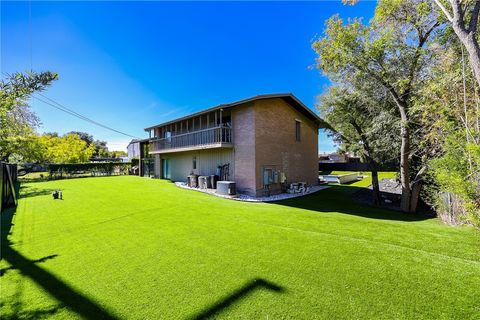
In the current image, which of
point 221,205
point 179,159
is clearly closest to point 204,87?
point 179,159

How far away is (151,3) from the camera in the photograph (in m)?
11.3

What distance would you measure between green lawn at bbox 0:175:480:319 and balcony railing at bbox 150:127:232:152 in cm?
733

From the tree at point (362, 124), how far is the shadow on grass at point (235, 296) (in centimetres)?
1145

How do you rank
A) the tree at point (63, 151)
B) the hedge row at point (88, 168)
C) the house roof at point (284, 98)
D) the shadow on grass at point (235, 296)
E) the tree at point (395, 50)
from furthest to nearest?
1. the tree at point (63, 151)
2. the hedge row at point (88, 168)
3. the house roof at point (284, 98)
4. the tree at point (395, 50)
5. the shadow on grass at point (235, 296)

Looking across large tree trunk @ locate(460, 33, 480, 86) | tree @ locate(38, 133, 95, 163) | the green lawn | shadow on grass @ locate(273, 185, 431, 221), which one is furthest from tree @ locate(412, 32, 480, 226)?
tree @ locate(38, 133, 95, 163)

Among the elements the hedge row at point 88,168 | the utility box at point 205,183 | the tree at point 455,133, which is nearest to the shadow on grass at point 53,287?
the tree at point 455,133

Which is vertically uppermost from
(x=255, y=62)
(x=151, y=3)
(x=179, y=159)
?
(x=255, y=62)

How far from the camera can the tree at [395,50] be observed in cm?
994

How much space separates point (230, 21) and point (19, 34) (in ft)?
44.5

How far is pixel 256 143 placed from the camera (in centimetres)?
1249

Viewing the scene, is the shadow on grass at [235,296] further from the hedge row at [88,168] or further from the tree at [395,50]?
the hedge row at [88,168]

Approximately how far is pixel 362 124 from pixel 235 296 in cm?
1434

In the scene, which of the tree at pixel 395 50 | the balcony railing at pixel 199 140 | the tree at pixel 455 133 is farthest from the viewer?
the balcony railing at pixel 199 140

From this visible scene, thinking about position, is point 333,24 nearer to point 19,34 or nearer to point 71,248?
point 19,34
